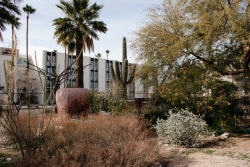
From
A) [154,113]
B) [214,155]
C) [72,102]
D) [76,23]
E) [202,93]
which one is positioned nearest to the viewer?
[214,155]

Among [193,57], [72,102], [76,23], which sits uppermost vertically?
[76,23]

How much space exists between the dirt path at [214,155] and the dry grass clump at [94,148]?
79 cm

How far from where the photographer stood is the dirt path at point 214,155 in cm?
690

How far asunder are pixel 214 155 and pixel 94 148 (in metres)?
3.73

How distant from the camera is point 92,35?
2283 cm

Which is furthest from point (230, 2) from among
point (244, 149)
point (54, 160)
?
point (54, 160)

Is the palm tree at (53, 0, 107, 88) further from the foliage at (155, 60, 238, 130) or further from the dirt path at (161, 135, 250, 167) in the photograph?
the dirt path at (161, 135, 250, 167)

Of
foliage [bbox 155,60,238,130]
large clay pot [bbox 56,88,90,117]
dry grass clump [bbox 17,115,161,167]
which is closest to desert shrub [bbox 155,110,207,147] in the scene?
dry grass clump [bbox 17,115,161,167]

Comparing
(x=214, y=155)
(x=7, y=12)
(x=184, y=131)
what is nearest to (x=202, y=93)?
(x=184, y=131)

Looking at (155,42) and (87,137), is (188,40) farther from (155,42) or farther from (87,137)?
(87,137)

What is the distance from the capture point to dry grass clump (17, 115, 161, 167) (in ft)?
17.8

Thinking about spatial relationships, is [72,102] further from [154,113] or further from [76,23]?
[76,23]

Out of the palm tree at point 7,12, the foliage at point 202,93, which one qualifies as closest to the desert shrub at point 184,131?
the foliage at point 202,93

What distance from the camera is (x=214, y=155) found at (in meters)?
7.82
